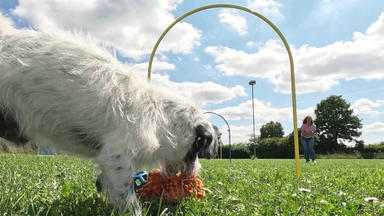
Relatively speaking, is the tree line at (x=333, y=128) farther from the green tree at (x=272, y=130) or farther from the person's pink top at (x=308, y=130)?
the person's pink top at (x=308, y=130)

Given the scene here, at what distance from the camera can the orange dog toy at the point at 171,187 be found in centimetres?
352

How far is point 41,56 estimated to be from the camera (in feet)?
9.50

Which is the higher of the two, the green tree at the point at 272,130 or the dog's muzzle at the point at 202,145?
the green tree at the point at 272,130

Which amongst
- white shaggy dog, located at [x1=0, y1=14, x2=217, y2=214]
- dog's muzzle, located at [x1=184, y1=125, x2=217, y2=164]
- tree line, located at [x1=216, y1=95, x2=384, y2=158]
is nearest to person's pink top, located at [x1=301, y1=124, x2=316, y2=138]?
dog's muzzle, located at [x1=184, y1=125, x2=217, y2=164]

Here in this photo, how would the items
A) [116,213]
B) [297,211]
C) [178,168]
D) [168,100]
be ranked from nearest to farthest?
[116,213], [297,211], [168,100], [178,168]

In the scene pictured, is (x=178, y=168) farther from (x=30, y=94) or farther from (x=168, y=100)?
(x=30, y=94)

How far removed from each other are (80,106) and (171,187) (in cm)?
141

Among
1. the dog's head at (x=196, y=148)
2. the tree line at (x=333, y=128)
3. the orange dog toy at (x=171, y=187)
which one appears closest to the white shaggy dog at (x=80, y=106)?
the dog's head at (x=196, y=148)

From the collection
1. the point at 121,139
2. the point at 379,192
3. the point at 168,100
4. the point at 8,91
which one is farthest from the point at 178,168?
the point at 379,192

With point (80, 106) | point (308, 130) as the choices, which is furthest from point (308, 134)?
point (80, 106)

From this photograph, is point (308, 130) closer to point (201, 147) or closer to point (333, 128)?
point (201, 147)

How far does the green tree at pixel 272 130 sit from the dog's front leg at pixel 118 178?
86273mm

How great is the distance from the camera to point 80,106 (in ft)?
9.34

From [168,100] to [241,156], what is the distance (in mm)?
50111
